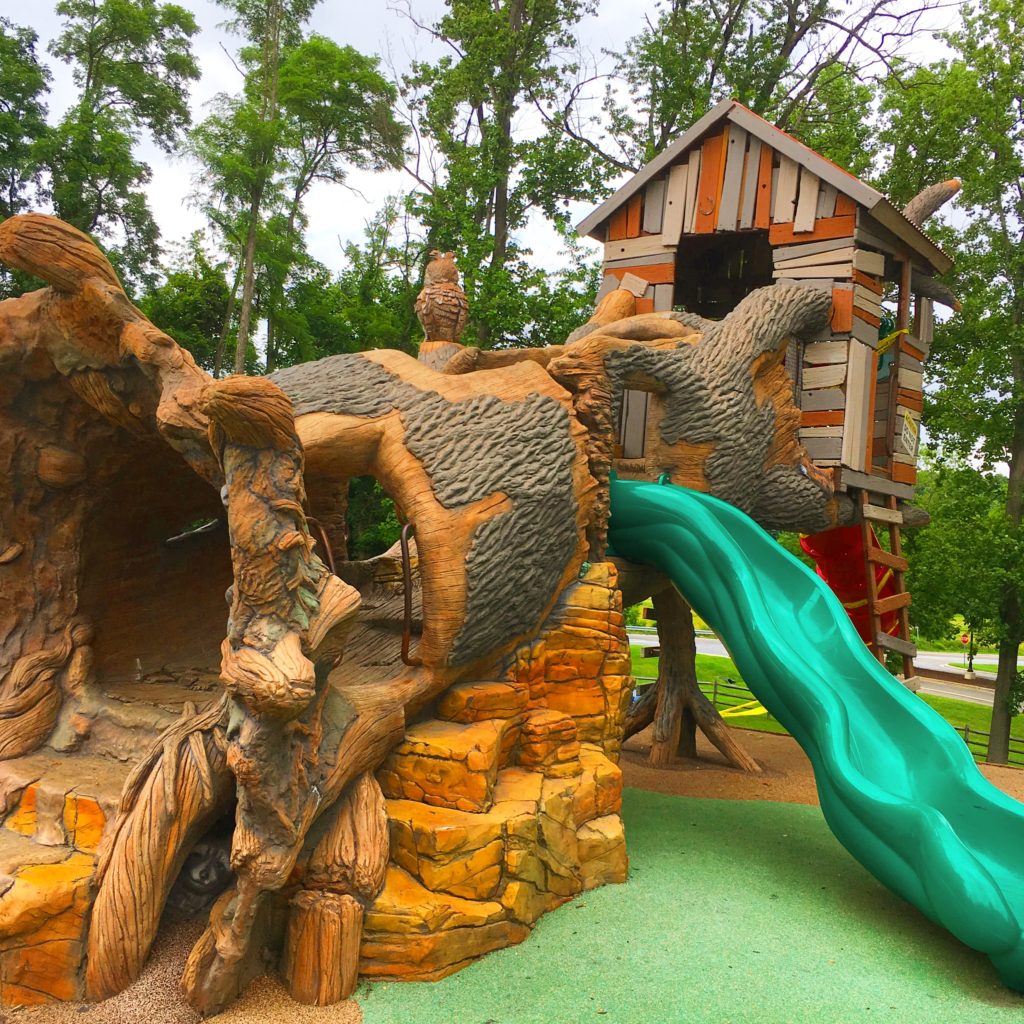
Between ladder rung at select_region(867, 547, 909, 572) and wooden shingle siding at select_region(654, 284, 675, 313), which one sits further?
wooden shingle siding at select_region(654, 284, 675, 313)

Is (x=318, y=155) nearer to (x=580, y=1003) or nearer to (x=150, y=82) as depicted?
(x=150, y=82)

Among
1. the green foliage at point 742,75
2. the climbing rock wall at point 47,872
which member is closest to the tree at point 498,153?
the green foliage at point 742,75

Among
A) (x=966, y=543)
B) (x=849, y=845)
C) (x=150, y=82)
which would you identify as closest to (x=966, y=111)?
(x=966, y=543)

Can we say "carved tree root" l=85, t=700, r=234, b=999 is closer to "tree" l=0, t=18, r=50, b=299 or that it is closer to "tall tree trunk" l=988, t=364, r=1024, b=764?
"tall tree trunk" l=988, t=364, r=1024, b=764

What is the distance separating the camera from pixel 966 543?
11.4m

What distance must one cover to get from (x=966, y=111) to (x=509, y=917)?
42.8 feet

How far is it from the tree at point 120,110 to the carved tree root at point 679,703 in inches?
563

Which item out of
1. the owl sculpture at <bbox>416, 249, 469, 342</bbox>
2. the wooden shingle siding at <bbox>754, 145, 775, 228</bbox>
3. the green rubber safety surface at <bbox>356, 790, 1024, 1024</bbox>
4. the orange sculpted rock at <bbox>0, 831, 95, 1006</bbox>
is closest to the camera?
the orange sculpted rock at <bbox>0, 831, 95, 1006</bbox>

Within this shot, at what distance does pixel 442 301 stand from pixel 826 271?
3.28 meters

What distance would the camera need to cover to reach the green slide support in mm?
3779

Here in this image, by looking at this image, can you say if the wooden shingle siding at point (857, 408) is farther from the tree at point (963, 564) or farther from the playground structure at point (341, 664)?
the tree at point (963, 564)

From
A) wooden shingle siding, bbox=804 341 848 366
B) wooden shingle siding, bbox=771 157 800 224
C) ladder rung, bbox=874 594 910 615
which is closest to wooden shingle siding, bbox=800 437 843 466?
wooden shingle siding, bbox=804 341 848 366

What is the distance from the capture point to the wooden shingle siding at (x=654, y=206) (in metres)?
7.96

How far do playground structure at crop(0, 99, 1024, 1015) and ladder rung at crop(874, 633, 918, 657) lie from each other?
231cm
